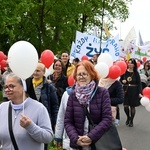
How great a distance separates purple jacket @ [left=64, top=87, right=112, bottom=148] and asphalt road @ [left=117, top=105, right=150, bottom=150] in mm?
3878

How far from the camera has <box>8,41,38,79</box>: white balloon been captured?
4152 millimetres

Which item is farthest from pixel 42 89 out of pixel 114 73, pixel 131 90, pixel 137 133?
pixel 131 90

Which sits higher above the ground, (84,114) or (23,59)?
(23,59)

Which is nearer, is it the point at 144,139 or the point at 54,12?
the point at 144,139

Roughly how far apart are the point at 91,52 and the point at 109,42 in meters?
1.09

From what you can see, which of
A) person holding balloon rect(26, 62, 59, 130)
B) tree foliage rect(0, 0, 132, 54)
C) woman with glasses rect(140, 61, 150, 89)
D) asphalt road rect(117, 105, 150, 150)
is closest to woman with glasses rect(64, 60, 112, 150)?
person holding balloon rect(26, 62, 59, 130)

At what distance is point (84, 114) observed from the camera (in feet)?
14.1

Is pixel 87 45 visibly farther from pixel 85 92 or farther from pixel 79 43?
pixel 85 92

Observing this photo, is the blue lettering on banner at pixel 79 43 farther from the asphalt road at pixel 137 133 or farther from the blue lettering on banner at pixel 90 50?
the asphalt road at pixel 137 133

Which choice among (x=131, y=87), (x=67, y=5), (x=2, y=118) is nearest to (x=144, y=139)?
(x=131, y=87)

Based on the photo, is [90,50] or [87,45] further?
[87,45]

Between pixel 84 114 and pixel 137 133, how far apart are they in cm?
557

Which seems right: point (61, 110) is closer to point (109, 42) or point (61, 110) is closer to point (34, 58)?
point (34, 58)

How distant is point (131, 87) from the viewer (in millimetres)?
10805
